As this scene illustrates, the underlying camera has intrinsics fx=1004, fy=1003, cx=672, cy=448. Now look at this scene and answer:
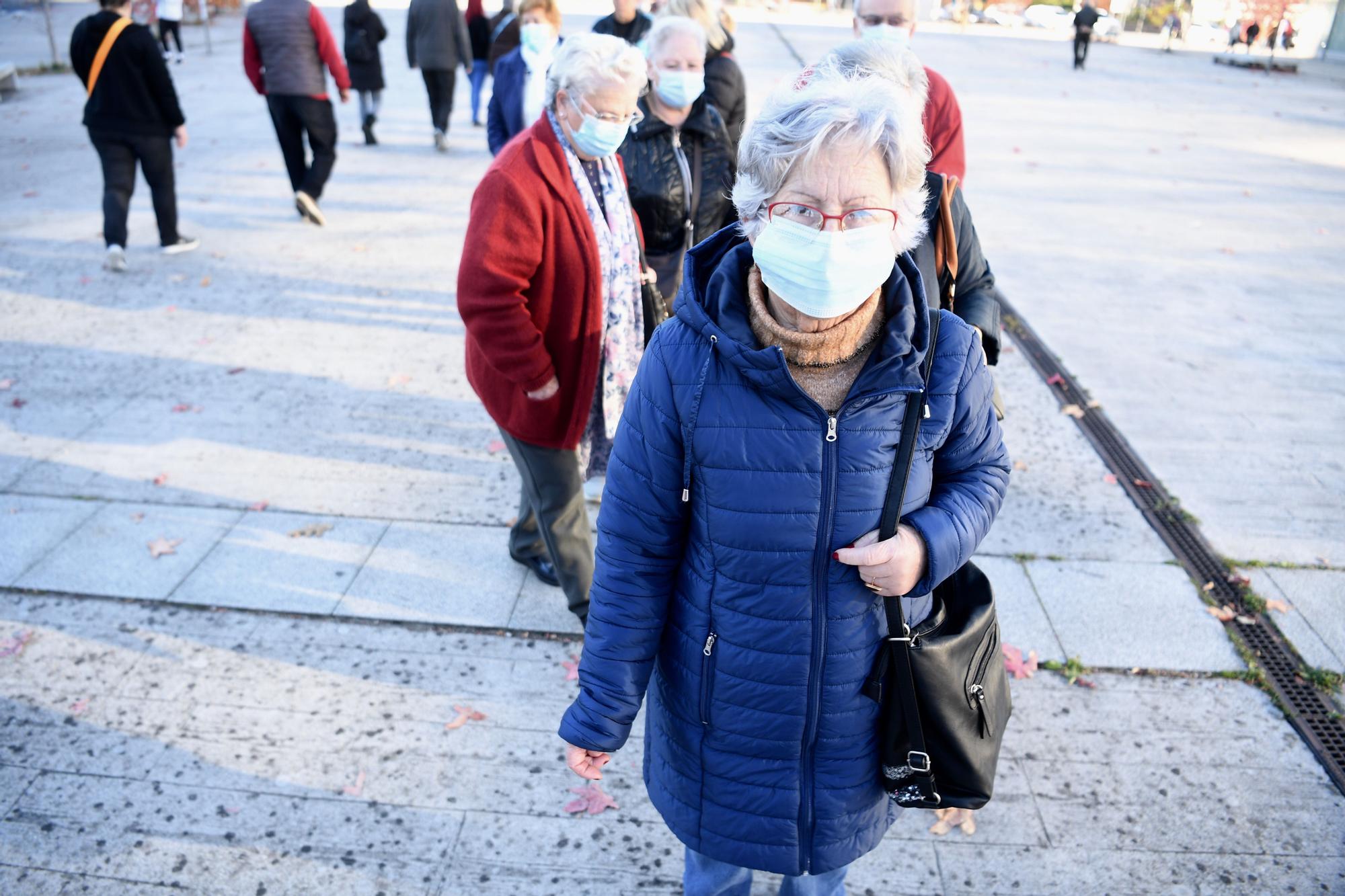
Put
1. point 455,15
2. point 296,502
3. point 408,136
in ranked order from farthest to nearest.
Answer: point 408,136
point 455,15
point 296,502

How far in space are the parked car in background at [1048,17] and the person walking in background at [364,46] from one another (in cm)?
3200

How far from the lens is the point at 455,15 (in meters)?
11.0

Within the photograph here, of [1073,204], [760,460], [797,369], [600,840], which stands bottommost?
[600,840]

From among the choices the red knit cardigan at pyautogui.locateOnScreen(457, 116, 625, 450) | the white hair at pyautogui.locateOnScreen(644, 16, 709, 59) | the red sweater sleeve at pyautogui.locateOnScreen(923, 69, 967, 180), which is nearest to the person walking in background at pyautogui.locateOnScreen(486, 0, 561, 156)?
the white hair at pyautogui.locateOnScreen(644, 16, 709, 59)

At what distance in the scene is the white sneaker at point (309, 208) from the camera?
869 cm

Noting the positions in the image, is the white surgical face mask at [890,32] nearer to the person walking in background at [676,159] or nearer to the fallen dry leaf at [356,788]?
the person walking in background at [676,159]

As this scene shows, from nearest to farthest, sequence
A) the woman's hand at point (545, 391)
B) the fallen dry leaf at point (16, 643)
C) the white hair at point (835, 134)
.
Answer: the white hair at point (835, 134) < the woman's hand at point (545, 391) < the fallen dry leaf at point (16, 643)

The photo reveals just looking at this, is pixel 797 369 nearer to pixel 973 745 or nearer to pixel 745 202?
pixel 745 202

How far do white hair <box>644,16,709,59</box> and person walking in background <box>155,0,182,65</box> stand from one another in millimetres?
14960

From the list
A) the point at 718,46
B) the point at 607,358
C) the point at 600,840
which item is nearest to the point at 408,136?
the point at 718,46

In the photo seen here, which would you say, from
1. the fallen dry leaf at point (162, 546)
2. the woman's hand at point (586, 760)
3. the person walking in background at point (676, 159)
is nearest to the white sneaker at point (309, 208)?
the fallen dry leaf at point (162, 546)

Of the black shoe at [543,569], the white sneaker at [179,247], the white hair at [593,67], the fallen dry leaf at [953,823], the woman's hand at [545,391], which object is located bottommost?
the fallen dry leaf at [953,823]

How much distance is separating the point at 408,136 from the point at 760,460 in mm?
11740

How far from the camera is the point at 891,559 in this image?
192cm
